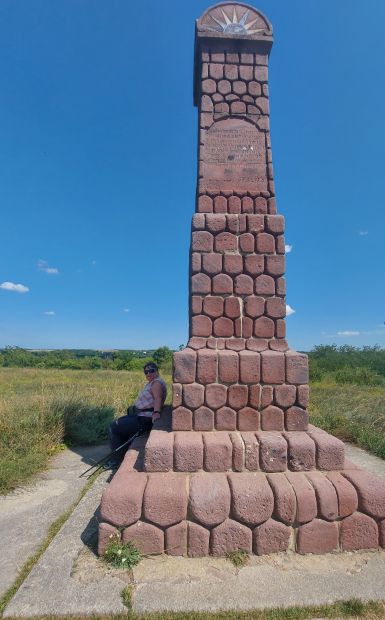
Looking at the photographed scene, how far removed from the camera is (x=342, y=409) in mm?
8406

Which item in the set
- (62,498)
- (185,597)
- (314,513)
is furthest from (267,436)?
(62,498)

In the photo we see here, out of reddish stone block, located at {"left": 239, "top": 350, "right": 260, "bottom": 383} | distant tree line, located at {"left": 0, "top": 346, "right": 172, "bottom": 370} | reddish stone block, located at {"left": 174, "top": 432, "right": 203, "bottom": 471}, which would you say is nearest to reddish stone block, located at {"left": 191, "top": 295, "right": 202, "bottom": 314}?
reddish stone block, located at {"left": 239, "top": 350, "right": 260, "bottom": 383}

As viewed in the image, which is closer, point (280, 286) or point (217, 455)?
point (217, 455)

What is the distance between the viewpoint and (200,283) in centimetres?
343

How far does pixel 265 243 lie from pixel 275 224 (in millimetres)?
225

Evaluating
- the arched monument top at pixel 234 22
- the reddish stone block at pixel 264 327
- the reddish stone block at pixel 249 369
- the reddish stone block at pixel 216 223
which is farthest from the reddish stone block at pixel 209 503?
the arched monument top at pixel 234 22

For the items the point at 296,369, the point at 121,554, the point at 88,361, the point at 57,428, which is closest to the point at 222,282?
the point at 296,369

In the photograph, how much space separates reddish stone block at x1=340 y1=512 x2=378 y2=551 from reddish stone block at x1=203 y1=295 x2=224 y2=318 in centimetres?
195

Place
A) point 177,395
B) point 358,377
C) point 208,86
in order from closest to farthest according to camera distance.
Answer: point 177,395 → point 208,86 → point 358,377

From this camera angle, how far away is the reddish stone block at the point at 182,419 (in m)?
3.13

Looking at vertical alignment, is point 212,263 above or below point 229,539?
above

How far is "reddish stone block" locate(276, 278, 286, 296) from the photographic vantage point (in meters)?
3.45

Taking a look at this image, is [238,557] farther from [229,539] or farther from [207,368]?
[207,368]

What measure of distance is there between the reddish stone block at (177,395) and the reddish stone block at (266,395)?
2.46 feet
